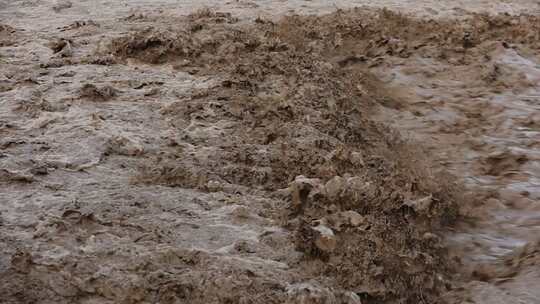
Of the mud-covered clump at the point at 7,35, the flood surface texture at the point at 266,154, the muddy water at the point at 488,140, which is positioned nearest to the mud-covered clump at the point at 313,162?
the flood surface texture at the point at 266,154

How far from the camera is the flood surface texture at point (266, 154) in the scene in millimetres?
2779

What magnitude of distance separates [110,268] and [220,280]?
42cm

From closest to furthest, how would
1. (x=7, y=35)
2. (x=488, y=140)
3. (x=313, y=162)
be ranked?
1. (x=313, y=162)
2. (x=488, y=140)
3. (x=7, y=35)

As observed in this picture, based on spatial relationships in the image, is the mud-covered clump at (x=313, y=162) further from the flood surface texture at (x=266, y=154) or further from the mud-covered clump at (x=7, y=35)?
the mud-covered clump at (x=7, y=35)

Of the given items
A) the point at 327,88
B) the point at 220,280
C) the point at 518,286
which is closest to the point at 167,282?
the point at 220,280

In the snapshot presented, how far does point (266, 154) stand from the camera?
3.75 meters

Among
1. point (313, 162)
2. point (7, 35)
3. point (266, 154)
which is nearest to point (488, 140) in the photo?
point (313, 162)

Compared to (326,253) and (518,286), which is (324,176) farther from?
(518,286)

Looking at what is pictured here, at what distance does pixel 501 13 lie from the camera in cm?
660

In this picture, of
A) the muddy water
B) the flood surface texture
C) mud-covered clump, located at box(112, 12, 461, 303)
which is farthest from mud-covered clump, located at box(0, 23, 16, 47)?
the muddy water

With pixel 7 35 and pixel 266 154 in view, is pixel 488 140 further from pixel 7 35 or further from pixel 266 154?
pixel 7 35

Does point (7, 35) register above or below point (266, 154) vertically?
above

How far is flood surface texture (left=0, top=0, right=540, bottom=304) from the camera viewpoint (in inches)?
109

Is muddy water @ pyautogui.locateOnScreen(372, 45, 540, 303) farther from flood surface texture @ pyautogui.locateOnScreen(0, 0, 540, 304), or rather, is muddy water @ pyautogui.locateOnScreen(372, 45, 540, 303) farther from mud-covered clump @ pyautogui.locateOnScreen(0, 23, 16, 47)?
mud-covered clump @ pyautogui.locateOnScreen(0, 23, 16, 47)
